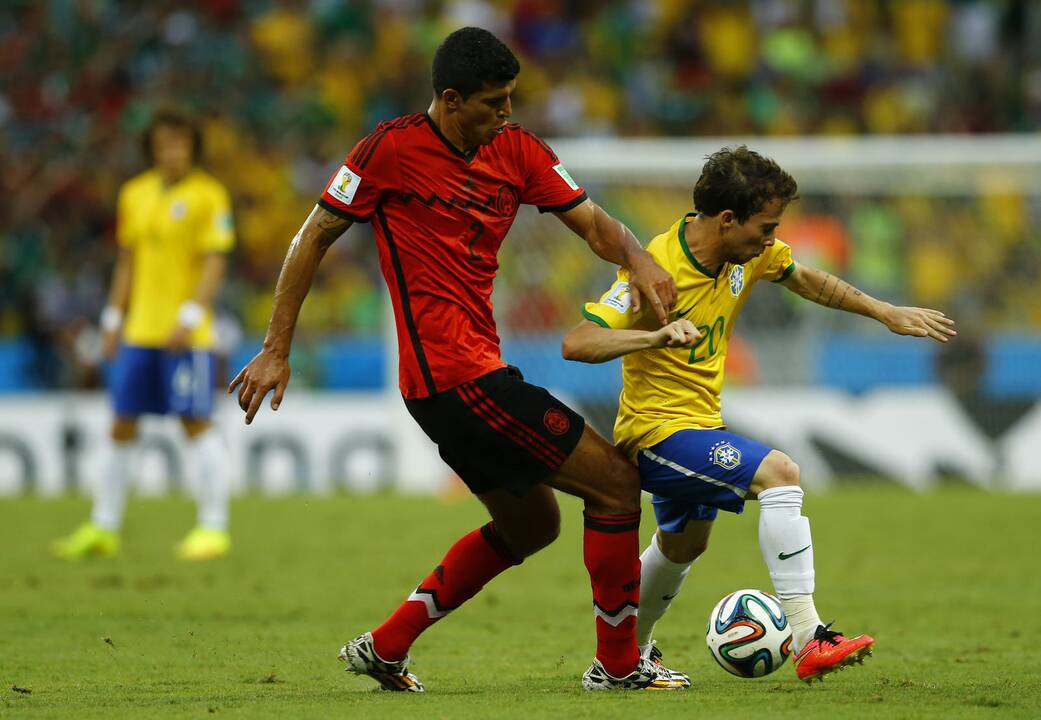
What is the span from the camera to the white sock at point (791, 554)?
525 centimetres

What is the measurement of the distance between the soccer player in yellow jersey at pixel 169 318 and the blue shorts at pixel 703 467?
5178mm

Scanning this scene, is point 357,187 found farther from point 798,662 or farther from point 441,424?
point 798,662

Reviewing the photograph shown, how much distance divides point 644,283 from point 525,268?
10346 mm

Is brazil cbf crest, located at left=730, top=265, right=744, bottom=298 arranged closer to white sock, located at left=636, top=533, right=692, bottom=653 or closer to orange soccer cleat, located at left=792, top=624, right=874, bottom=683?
white sock, located at left=636, top=533, right=692, bottom=653

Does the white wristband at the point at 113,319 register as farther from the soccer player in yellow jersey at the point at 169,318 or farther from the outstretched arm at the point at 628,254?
the outstretched arm at the point at 628,254

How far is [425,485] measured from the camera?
50.7ft

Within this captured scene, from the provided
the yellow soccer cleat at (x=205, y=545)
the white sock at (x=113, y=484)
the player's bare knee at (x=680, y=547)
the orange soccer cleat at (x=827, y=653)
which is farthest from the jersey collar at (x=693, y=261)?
the white sock at (x=113, y=484)

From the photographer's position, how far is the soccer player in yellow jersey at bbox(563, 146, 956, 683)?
17.1ft

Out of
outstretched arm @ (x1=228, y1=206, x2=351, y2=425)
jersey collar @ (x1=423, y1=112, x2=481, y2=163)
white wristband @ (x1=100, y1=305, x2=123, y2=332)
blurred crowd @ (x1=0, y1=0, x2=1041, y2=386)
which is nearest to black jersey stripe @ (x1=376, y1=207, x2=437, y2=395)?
outstretched arm @ (x1=228, y1=206, x2=351, y2=425)

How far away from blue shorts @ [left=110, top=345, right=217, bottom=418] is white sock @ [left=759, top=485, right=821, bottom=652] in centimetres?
550

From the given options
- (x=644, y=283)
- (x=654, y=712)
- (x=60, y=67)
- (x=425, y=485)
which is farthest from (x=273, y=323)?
(x=60, y=67)

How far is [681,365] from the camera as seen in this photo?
5555 millimetres

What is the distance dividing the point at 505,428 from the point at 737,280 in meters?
1.08

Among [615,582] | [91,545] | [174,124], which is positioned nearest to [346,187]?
[615,582]
